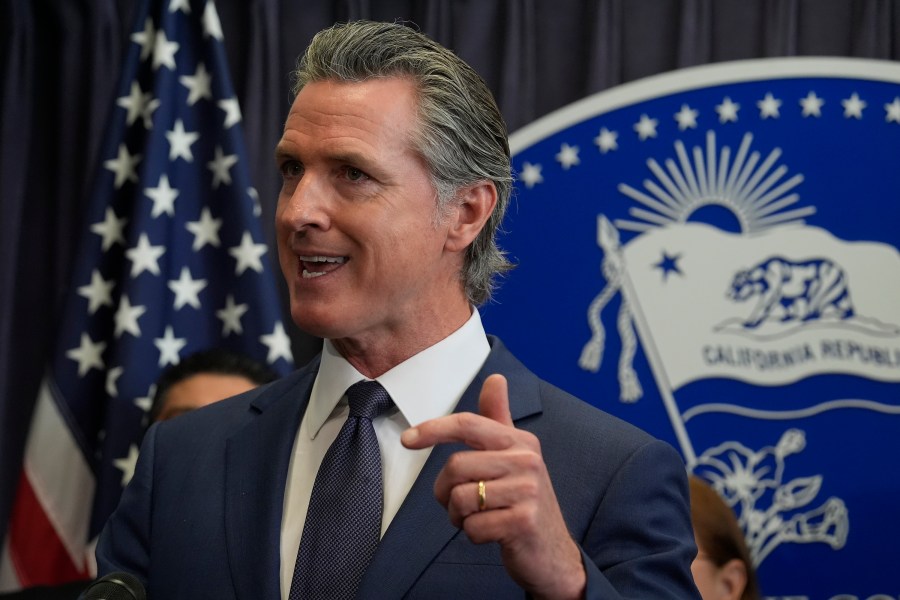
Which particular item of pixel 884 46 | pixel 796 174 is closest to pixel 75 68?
pixel 796 174

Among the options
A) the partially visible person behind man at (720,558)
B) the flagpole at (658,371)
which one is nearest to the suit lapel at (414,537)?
the partially visible person behind man at (720,558)

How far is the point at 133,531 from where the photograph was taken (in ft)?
4.85

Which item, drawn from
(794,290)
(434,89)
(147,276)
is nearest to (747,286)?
(794,290)

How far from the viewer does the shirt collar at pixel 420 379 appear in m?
1.43

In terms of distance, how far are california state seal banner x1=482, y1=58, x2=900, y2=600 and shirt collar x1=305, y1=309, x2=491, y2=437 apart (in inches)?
55.9

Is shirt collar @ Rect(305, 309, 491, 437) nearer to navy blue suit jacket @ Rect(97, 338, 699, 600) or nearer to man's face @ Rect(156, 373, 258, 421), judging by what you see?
navy blue suit jacket @ Rect(97, 338, 699, 600)

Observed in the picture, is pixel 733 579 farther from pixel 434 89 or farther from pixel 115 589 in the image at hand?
pixel 115 589

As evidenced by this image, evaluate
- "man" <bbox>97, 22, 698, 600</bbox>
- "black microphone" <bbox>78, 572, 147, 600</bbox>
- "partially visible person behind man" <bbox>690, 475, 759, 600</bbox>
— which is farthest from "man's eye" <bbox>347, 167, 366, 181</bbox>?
"partially visible person behind man" <bbox>690, 475, 759, 600</bbox>

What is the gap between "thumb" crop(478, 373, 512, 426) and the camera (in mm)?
1128

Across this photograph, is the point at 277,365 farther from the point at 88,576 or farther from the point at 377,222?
the point at 377,222

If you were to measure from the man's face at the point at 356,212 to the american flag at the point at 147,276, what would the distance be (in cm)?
167

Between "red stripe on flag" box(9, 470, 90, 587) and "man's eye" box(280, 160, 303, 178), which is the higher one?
"man's eye" box(280, 160, 303, 178)

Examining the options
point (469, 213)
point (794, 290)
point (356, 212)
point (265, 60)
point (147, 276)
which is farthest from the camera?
point (265, 60)

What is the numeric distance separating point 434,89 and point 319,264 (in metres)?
0.27
